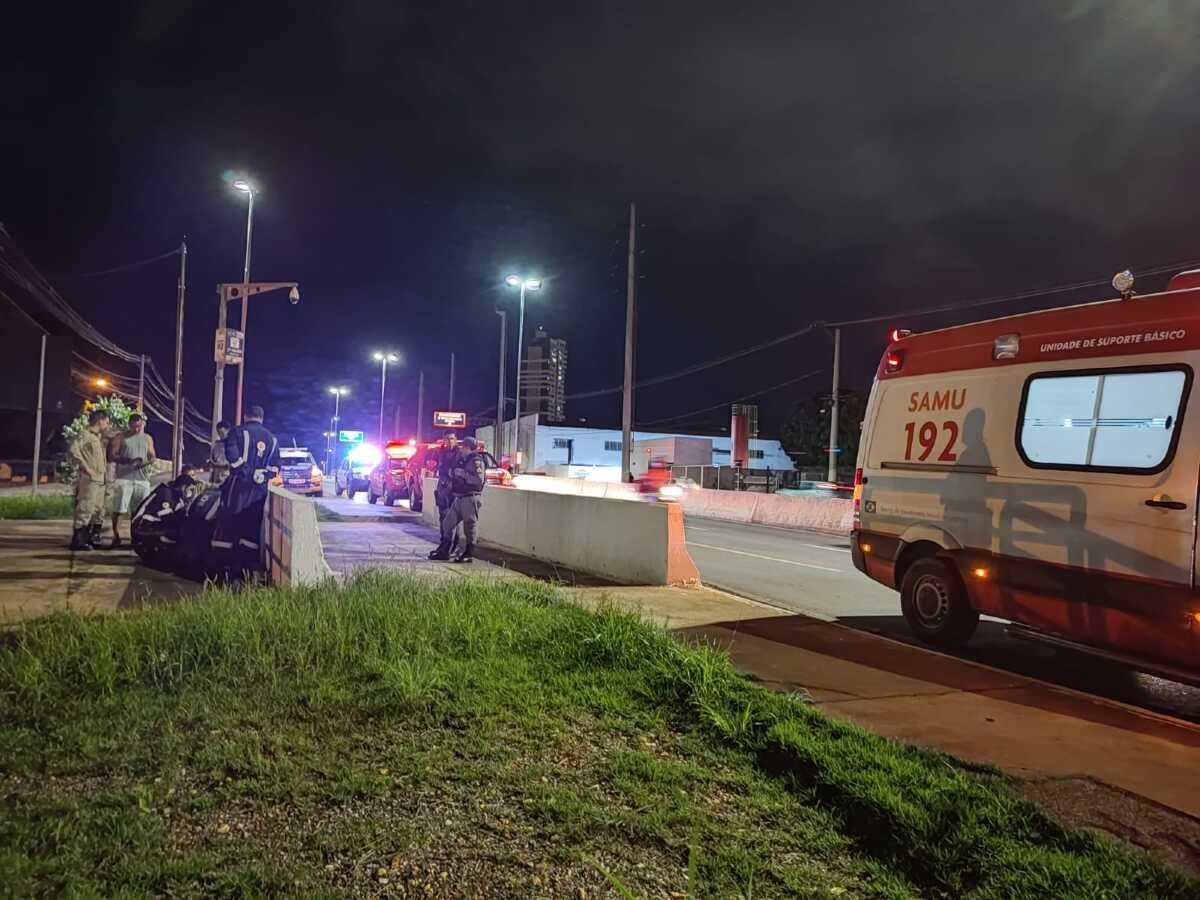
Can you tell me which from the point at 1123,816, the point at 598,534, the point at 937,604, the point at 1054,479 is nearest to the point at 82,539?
the point at 598,534

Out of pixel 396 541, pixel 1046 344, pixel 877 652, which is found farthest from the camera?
pixel 396 541

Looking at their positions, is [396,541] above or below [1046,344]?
below

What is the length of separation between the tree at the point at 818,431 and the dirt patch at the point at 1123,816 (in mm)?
56888

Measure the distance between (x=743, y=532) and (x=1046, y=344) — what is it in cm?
1436

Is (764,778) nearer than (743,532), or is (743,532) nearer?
(764,778)

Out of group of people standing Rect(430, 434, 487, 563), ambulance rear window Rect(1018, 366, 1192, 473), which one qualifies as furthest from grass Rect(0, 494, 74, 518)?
ambulance rear window Rect(1018, 366, 1192, 473)

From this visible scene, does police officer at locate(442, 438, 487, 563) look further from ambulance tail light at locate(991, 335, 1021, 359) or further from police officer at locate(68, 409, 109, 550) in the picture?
ambulance tail light at locate(991, 335, 1021, 359)

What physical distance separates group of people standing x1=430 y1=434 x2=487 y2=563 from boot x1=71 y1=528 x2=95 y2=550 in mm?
5447

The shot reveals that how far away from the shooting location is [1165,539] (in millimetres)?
5383

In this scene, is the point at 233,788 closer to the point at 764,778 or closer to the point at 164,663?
the point at 164,663

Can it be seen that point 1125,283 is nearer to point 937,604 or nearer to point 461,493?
point 937,604

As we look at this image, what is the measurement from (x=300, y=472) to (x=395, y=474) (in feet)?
24.0

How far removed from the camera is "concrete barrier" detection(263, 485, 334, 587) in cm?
834

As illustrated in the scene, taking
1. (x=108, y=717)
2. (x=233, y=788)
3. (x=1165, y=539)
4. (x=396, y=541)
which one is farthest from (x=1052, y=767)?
(x=396, y=541)
